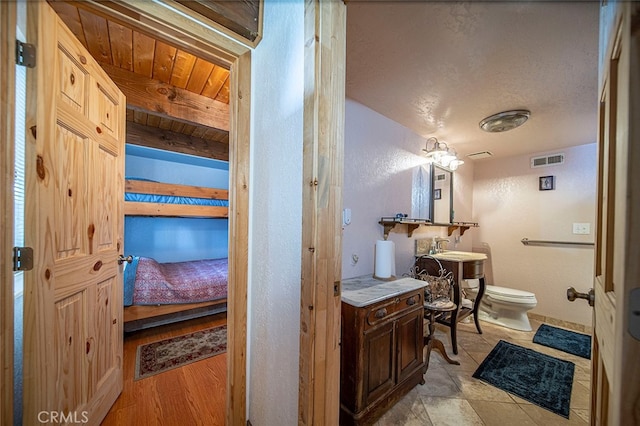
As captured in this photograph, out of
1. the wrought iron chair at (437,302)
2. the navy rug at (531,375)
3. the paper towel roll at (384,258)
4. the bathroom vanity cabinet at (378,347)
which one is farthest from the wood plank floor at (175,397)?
the navy rug at (531,375)

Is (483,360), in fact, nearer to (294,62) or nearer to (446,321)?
(446,321)

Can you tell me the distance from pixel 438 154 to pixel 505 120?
618 millimetres

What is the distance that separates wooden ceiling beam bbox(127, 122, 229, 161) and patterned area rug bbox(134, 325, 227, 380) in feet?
8.05

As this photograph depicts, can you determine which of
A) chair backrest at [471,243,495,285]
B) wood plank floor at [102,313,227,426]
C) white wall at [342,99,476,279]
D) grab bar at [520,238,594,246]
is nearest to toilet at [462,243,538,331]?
chair backrest at [471,243,495,285]

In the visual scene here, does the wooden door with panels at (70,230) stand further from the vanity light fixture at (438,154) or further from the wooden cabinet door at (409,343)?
the vanity light fixture at (438,154)

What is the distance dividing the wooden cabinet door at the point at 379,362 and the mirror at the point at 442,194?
5.75 feet

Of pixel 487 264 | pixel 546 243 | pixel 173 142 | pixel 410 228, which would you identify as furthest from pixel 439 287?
pixel 173 142

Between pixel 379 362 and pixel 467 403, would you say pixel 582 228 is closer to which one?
pixel 467 403

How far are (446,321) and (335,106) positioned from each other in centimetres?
242

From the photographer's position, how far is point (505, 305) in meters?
2.75

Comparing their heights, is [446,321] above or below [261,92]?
below

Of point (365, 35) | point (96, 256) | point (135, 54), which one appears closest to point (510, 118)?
point (365, 35)

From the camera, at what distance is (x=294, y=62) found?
964mm

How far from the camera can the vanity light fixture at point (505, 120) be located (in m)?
2.08
